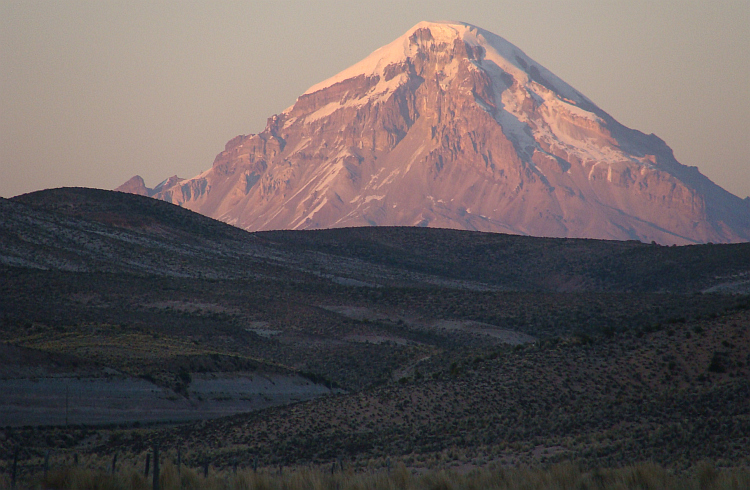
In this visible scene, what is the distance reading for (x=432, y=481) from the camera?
19234mm

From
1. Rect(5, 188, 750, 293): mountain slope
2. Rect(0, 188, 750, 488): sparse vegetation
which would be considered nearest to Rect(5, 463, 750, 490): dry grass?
Rect(0, 188, 750, 488): sparse vegetation

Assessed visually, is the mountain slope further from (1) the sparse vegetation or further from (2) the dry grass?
(2) the dry grass

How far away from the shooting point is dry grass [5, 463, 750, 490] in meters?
18.2

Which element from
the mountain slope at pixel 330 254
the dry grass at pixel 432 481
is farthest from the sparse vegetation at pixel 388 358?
the mountain slope at pixel 330 254

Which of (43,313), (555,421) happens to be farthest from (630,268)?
(555,421)

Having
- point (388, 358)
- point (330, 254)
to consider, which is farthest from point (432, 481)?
point (330, 254)

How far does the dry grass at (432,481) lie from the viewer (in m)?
A: 18.2

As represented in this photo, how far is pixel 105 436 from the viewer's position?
34.9 meters

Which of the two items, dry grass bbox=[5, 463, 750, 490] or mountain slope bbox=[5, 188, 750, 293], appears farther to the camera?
mountain slope bbox=[5, 188, 750, 293]

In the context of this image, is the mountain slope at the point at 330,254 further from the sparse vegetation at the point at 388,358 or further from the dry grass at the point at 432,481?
the dry grass at the point at 432,481

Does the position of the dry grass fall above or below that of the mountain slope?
below

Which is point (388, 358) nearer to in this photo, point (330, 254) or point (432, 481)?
point (432, 481)

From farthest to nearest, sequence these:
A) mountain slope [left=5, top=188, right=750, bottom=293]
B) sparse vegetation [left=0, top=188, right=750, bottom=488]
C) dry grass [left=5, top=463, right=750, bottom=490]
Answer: mountain slope [left=5, top=188, right=750, bottom=293]
sparse vegetation [left=0, top=188, right=750, bottom=488]
dry grass [left=5, top=463, right=750, bottom=490]

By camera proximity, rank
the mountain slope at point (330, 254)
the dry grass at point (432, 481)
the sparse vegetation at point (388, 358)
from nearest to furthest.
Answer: the dry grass at point (432, 481) → the sparse vegetation at point (388, 358) → the mountain slope at point (330, 254)
